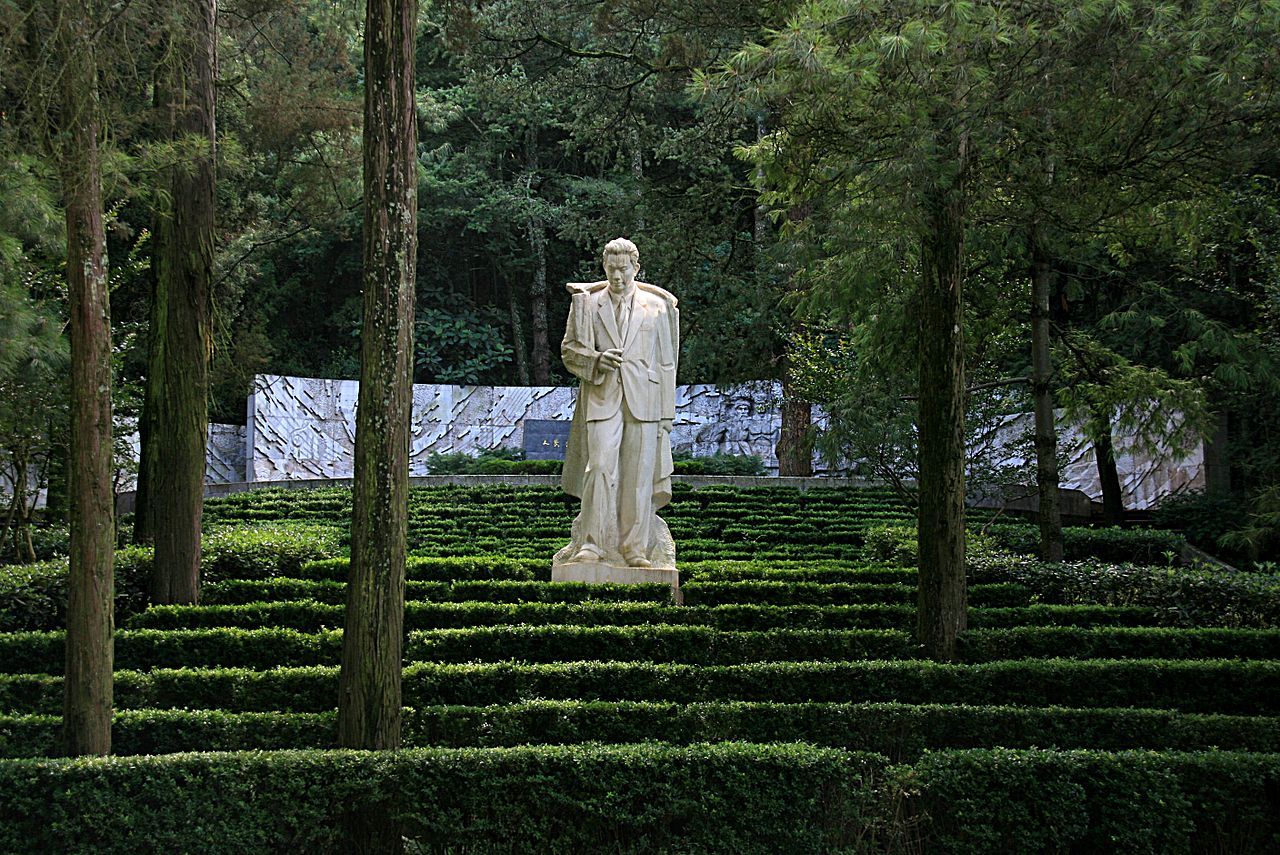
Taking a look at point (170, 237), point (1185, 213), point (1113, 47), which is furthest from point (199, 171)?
point (1185, 213)

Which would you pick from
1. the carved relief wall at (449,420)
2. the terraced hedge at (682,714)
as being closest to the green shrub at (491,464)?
the carved relief wall at (449,420)

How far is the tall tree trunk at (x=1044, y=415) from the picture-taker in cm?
Answer: 1190

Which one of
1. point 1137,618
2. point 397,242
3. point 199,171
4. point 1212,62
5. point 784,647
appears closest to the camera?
point 397,242

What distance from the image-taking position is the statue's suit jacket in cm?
1050

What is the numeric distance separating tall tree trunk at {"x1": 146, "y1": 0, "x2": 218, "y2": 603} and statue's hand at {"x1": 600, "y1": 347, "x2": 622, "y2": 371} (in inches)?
140

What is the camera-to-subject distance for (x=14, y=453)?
12820mm

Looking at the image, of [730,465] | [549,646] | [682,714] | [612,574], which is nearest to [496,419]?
[730,465]

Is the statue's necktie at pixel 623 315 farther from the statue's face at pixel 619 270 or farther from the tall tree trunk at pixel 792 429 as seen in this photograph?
the tall tree trunk at pixel 792 429

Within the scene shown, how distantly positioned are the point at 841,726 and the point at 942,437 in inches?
89.0

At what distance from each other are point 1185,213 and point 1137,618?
3.38 meters

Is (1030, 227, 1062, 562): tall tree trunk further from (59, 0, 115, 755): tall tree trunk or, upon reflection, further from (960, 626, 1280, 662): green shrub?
(59, 0, 115, 755): tall tree trunk

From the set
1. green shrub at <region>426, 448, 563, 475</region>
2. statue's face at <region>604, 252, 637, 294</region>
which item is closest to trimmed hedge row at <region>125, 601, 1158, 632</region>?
statue's face at <region>604, 252, 637, 294</region>

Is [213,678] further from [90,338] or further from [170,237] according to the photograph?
[170,237]

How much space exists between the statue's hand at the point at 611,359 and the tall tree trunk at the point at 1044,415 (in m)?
4.66
